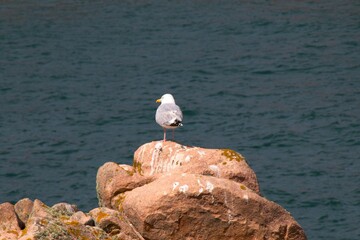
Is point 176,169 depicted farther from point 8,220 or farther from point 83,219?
point 8,220

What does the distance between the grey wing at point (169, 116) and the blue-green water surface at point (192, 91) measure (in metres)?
8.74

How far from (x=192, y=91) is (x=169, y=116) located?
2310 cm

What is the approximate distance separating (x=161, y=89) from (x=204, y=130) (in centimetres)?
642

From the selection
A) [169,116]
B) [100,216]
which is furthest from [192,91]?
[100,216]

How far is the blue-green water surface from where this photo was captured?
1478 inches

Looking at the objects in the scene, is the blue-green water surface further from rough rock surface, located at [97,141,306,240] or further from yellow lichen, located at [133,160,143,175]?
rough rock surface, located at [97,141,306,240]

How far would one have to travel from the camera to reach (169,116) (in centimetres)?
2538

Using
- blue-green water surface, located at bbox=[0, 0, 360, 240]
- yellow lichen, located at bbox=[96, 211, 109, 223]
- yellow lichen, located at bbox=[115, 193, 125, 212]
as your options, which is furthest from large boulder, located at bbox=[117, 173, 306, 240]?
blue-green water surface, located at bbox=[0, 0, 360, 240]

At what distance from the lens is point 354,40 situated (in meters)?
53.3

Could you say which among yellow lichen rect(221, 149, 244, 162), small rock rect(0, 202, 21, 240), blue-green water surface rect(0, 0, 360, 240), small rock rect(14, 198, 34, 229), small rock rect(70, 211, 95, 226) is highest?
yellow lichen rect(221, 149, 244, 162)

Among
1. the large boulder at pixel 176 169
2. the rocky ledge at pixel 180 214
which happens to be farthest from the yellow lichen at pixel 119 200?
the large boulder at pixel 176 169

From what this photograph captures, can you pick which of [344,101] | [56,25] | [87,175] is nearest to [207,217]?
[87,175]

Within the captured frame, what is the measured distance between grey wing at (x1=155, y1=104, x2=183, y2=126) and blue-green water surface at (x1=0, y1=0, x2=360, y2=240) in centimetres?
874

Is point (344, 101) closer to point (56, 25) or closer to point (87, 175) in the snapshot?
point (87, 175)
